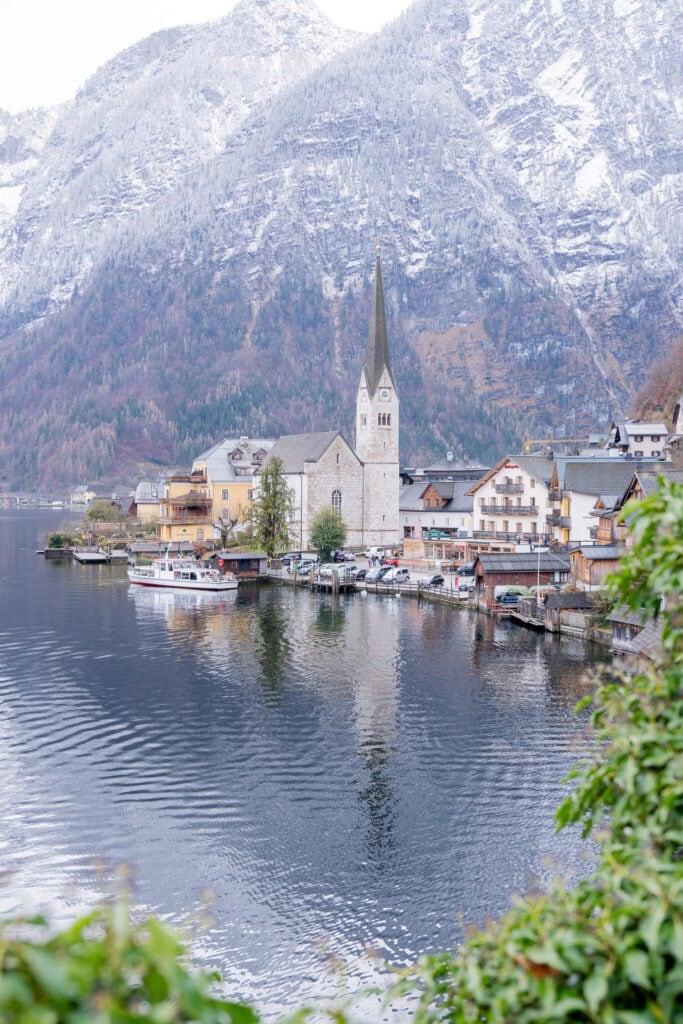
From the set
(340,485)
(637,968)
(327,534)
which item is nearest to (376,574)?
(327,534)

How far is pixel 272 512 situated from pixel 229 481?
1804 cm

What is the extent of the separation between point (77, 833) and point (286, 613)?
36.4 metres

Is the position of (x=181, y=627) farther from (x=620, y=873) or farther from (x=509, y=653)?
(x=620, y=873)

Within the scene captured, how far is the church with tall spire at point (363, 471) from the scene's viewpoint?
298 feet

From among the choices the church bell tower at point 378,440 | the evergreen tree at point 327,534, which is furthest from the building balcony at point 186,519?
the church bell tower at point 378,440

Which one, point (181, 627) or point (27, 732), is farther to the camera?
point (181, 627)

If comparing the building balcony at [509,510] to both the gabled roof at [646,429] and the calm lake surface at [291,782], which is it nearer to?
the gabled roof at [646,429]

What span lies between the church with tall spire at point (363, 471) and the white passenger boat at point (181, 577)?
17.9 m

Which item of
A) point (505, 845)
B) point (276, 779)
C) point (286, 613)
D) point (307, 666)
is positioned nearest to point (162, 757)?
point (276, 779)

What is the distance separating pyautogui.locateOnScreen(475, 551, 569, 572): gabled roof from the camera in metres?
58.8

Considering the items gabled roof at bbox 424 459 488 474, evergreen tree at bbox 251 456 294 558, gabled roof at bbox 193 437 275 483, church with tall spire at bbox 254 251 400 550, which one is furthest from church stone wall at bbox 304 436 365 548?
gabled roof at bbox 424 459 488 474

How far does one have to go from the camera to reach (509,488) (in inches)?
2906

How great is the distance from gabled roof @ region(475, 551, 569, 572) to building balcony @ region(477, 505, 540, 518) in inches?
486

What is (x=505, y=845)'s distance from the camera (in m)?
21.2
